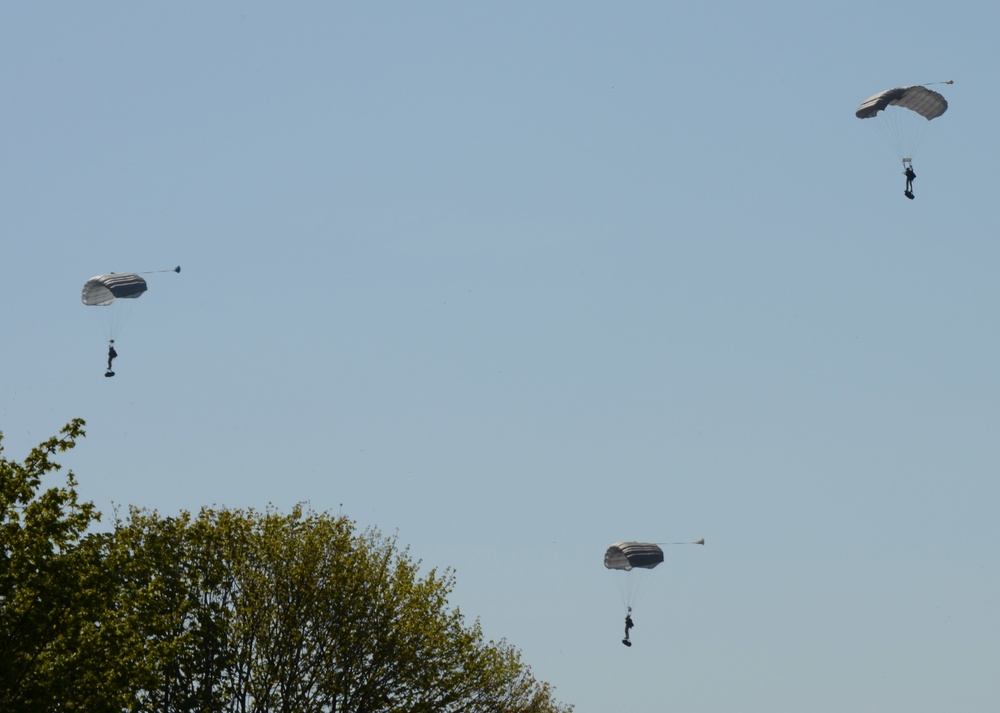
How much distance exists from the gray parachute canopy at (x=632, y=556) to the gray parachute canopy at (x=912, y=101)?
2562cm

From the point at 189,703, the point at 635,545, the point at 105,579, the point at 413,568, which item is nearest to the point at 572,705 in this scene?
the point at 635,545

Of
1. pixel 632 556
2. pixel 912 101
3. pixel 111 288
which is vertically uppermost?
pixel 912 101

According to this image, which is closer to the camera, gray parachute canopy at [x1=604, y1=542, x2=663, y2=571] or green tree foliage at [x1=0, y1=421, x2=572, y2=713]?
green tree foliage at [x1=0, y1=421, x2=572, y2=713]

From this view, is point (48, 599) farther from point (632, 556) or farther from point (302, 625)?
point (632, 556)

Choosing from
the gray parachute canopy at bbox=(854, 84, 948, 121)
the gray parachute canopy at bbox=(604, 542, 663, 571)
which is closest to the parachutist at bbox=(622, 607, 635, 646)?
the gray parachute canopy at bbox=(604, 542, 663, 571)

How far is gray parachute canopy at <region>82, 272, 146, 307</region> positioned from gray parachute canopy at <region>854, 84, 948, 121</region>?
1375 inches

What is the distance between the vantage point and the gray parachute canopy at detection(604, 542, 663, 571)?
274 ft

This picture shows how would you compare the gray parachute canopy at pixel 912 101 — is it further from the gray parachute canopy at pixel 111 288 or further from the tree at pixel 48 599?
the tree at pixel 48 599

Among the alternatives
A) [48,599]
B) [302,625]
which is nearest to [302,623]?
[302,625]

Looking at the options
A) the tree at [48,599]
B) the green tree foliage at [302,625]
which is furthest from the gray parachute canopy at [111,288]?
the tree at [48,599]

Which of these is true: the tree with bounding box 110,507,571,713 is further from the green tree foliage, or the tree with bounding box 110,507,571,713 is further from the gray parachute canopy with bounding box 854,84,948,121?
the gray parachute canopy with bounding box 854,84,948,121

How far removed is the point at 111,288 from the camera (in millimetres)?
78625

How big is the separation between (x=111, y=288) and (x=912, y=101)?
125 feet

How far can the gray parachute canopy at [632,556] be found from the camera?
274 ft
